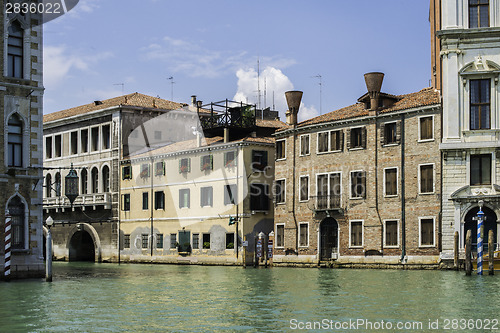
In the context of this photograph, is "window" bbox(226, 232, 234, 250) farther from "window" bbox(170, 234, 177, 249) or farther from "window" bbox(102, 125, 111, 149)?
"window" bbox(102, 125, 111, 149)

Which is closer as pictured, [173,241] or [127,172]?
[173,241]

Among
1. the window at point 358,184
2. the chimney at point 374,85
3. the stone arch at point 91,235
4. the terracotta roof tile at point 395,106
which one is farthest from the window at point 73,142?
the chimney at point 374,85

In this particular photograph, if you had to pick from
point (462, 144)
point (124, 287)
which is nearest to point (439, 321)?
point (124, 287)

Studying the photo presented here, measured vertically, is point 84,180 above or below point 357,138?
below

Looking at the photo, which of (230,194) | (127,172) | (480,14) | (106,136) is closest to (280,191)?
(230,194)

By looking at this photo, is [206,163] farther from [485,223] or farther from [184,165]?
[485,223]

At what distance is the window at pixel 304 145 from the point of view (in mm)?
41875

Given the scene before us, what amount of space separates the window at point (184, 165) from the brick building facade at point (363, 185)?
239 inches

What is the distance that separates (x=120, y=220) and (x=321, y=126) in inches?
668

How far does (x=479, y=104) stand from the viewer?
35.0 meters

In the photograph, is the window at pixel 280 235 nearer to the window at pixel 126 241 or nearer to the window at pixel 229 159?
the window at pixel 229 159

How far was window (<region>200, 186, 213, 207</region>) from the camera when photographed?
45.7 m

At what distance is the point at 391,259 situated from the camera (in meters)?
37.0

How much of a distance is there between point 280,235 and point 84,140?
18.0 meters
